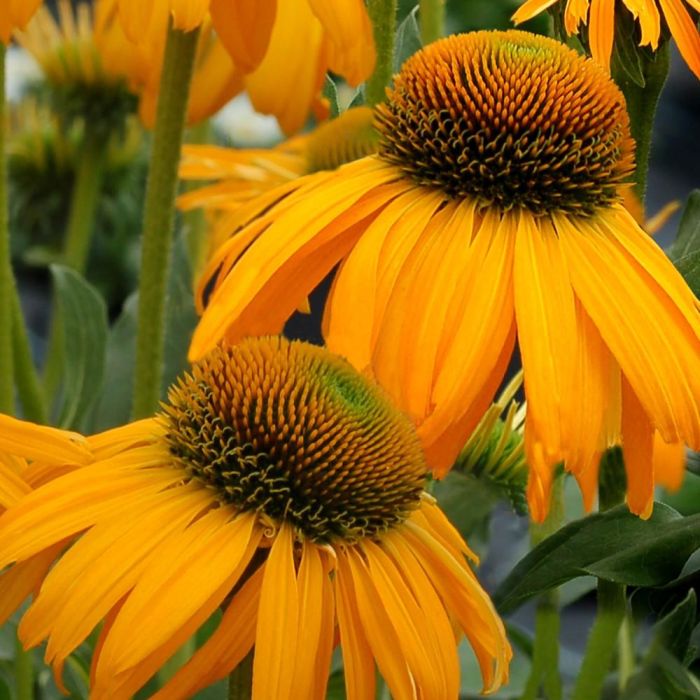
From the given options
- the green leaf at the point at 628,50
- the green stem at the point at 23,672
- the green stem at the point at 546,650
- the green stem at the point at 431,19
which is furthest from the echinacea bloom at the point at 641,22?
the green stem at the point at 23,672

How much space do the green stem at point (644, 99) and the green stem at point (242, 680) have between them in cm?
25

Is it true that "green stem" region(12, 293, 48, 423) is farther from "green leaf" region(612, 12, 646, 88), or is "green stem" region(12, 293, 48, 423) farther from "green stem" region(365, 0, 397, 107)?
"green leaf" region(612, 12, 646, 88)

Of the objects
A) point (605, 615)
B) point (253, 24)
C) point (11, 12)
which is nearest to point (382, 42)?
point (253, 24)

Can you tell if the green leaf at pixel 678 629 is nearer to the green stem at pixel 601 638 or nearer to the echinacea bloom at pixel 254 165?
the green stem at pixel 601 638

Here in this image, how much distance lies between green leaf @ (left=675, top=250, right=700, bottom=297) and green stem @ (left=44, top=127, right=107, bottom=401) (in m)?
0.50

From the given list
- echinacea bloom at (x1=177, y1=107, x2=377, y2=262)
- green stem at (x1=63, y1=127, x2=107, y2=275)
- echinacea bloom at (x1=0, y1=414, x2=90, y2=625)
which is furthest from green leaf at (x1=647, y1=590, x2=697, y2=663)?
green stem at (x1=63, y1=127, x2=107, y2=275)

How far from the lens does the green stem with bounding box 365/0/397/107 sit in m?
0.62

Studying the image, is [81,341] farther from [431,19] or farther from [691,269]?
[691,269]

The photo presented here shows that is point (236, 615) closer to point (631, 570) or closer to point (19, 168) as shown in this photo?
point (631, 570)

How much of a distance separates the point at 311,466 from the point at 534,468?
10 centimetres

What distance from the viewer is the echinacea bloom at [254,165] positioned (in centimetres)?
83

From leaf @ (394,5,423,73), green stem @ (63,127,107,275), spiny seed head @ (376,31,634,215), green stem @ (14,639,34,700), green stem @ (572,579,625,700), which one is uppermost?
leaf @ (394,5,423,73)

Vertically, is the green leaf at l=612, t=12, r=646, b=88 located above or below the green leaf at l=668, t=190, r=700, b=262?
above

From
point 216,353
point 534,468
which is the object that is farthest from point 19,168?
point 534,468
